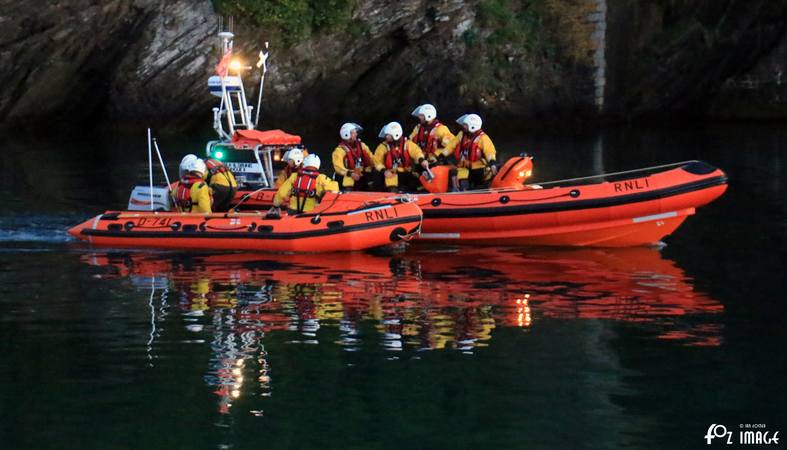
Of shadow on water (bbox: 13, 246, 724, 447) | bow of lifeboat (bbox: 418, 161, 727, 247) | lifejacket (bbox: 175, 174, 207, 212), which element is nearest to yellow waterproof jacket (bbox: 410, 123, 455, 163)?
bow of lifeboat (bbox: 418, 161, 727, 247)

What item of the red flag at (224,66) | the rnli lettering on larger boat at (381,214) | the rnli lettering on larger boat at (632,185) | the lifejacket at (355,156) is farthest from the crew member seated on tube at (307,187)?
the rnli lettering on larger boat at (632,185)

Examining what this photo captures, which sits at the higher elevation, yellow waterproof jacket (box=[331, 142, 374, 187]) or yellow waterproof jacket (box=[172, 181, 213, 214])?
yellow waterproof jacket (box=[331, 142, 374, 187])

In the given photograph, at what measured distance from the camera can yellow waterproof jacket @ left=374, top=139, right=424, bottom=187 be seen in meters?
19.3

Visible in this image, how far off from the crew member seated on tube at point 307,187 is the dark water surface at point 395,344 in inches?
34.4

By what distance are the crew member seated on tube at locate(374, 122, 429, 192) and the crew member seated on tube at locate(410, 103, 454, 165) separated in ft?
1.12

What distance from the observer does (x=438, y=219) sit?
18.7 meters

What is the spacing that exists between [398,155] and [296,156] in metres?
1.57

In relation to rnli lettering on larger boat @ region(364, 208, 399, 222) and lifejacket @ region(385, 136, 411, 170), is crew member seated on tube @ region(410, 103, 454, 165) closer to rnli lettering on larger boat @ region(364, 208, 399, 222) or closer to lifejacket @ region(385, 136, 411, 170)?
lifejacket @ region(385, 136, 411, 170)

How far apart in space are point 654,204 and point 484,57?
21.1m

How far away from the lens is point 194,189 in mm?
18641

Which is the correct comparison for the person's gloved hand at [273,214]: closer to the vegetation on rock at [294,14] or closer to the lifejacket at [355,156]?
the lifejacket at [355,156]

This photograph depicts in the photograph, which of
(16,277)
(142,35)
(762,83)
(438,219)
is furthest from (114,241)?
(762,83)

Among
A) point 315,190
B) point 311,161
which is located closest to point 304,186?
point 315,190

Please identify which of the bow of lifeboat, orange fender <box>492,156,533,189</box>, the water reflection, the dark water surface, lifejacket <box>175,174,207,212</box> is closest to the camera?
the dark water surface
